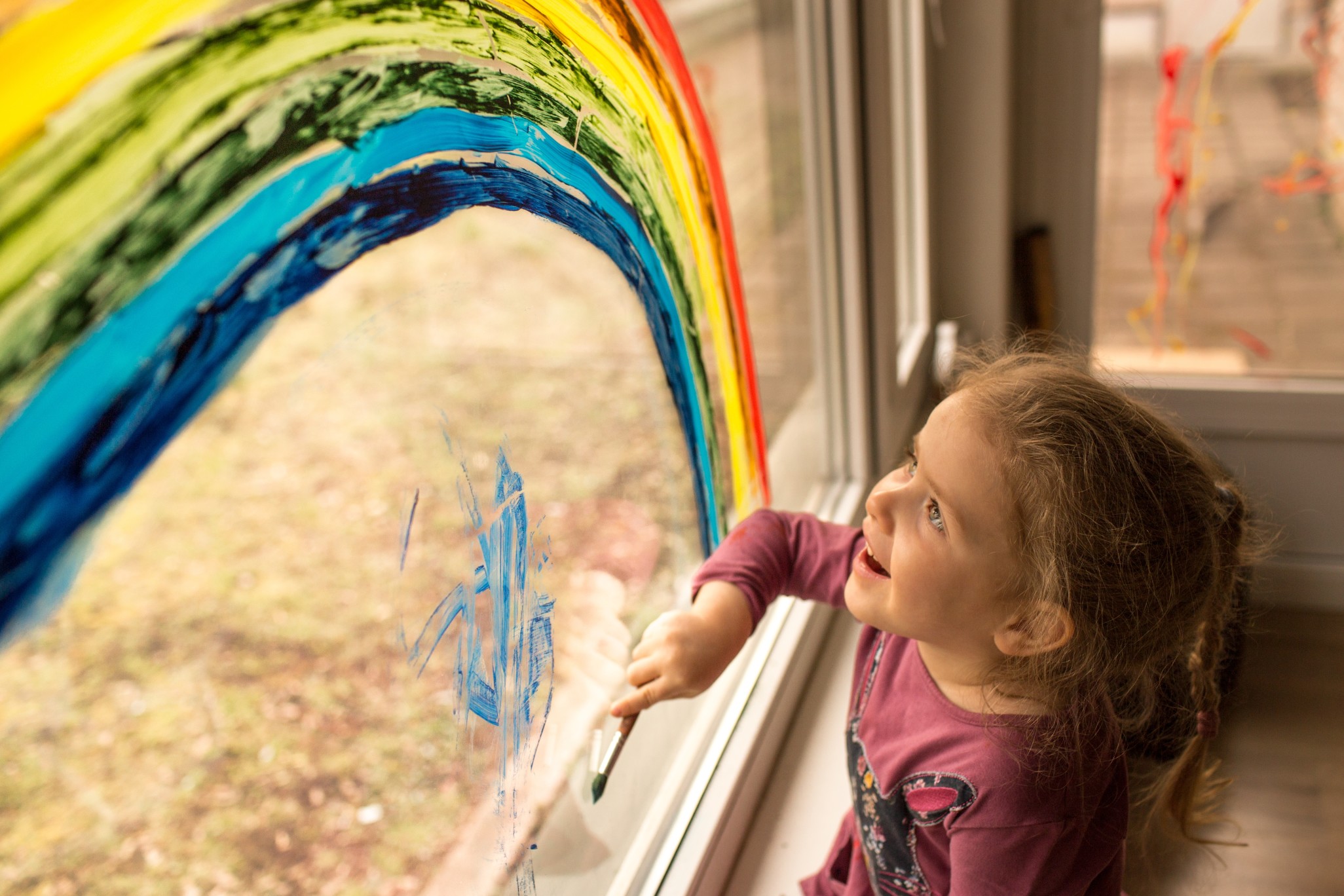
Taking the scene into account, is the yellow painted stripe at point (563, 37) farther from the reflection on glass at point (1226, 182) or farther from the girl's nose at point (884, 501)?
the reflection on glass at point (1226, 182)

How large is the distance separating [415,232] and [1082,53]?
1.60 m

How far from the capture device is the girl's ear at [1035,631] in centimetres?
60

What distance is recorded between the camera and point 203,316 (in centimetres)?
31

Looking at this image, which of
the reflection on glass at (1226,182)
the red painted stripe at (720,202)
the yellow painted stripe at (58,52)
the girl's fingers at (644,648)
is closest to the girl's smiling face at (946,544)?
the girl's fingers at (644,648)

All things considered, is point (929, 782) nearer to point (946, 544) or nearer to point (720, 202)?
point (946, 544)

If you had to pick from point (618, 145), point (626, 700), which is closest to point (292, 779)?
point (626, 700)

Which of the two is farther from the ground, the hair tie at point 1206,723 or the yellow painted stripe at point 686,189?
the yellow painted stripe at point 686,189

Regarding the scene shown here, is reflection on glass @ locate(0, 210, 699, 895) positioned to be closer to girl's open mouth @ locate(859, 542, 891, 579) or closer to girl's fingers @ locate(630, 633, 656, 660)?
girl's fingers @ locate(630, 633, 656, 660)

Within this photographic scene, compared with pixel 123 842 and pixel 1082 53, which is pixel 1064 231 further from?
pixel 123 842

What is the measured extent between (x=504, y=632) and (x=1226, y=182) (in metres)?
1.59

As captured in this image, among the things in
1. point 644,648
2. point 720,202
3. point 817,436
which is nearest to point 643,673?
point 644,648

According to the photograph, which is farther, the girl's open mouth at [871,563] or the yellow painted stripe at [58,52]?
the girl's open mouth at [871,563]

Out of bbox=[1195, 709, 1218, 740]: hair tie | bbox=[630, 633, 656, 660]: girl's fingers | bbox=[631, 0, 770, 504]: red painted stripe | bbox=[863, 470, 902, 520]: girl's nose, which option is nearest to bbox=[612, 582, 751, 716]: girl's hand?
bbox=[630, 633, 656, 660]: girl's fingers

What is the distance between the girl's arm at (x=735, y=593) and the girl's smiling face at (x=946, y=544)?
87 millimetres
